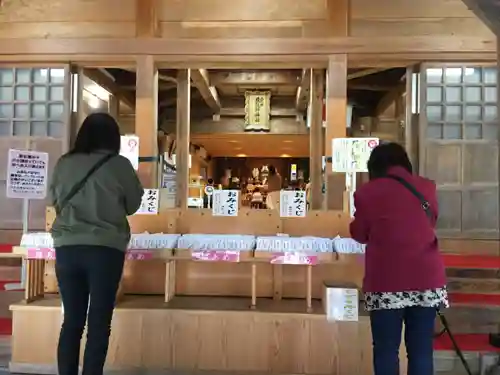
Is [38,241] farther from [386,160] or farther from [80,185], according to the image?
[386,160]

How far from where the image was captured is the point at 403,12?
480cm

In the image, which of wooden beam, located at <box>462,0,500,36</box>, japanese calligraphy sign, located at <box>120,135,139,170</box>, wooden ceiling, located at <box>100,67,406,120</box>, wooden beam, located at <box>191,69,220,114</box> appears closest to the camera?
wooden beam, located at <box>462,0,500,36</box>

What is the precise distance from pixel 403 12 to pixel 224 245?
2.84 m

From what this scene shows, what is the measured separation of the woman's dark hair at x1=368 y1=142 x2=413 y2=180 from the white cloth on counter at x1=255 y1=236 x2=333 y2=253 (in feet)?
3.35

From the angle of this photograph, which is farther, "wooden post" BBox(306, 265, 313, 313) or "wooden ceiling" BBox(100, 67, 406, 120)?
"wooden ceiling" BBox(100, 67, 406, 120)

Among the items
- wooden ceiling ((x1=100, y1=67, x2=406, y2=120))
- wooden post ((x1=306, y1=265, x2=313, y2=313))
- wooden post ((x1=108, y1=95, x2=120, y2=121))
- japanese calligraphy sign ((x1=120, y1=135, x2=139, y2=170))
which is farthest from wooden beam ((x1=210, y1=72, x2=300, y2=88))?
wooden post ((x1=306, y1=265, x2=313, y2=313))

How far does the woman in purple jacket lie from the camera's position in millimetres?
2223

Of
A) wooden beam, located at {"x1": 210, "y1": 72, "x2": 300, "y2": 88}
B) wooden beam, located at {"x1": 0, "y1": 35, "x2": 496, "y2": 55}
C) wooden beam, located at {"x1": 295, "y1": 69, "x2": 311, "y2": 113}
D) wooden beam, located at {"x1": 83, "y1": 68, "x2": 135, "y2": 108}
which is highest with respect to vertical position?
wooden beam, located at {"x1": 210, "y1": 72, "x2": 300, "y2": 88}

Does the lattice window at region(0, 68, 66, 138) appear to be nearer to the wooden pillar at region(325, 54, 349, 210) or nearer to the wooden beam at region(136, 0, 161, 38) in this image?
the wooden beam at region(136, 0, 161, 38)

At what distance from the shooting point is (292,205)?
3.65m

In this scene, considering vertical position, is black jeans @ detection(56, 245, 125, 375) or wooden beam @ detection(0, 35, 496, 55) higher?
wooden beam @ detection(0, 35, 496, 55)

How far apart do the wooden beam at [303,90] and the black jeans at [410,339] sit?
4.60 meters

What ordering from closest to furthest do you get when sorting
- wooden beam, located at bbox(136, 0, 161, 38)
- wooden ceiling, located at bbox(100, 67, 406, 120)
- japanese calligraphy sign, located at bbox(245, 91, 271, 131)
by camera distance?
wooden beam, located at bbox(136, 0, 161, 38) → wooden ceiling, located at bbox(100, 67, 406, 120) → japanese calligraphy sign, located at bbox(245, 91, 271, 131)

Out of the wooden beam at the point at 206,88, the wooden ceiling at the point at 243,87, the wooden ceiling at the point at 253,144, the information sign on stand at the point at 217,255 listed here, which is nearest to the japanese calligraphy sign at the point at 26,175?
the information sign on stand at the point at 217,255
